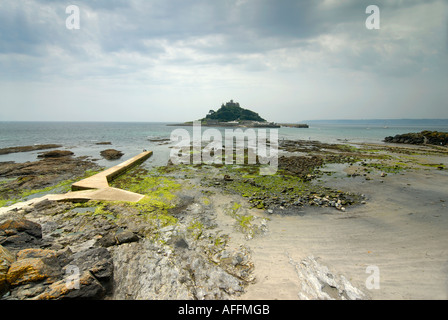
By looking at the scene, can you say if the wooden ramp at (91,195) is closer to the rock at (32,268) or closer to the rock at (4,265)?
the rock at (32,268)

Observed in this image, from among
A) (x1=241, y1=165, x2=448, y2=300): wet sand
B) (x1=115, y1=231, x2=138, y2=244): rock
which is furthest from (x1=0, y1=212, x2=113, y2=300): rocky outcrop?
(x1=241, y1=165, x2=448, y2=300): wet sand

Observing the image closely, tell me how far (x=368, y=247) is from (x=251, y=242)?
12.5ft

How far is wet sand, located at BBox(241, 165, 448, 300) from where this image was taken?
4520mm

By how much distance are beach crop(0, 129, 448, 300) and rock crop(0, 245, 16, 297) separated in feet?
0.39

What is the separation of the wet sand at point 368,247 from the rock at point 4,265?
5.26 metres

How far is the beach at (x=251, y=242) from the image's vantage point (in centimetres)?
446

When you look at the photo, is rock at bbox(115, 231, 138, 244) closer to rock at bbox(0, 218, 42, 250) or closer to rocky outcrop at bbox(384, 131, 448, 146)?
rock at bbox(0, 218, 42, 250)

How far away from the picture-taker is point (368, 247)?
609cm

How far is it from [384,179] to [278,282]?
554 inches

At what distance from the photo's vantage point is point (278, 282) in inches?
184
